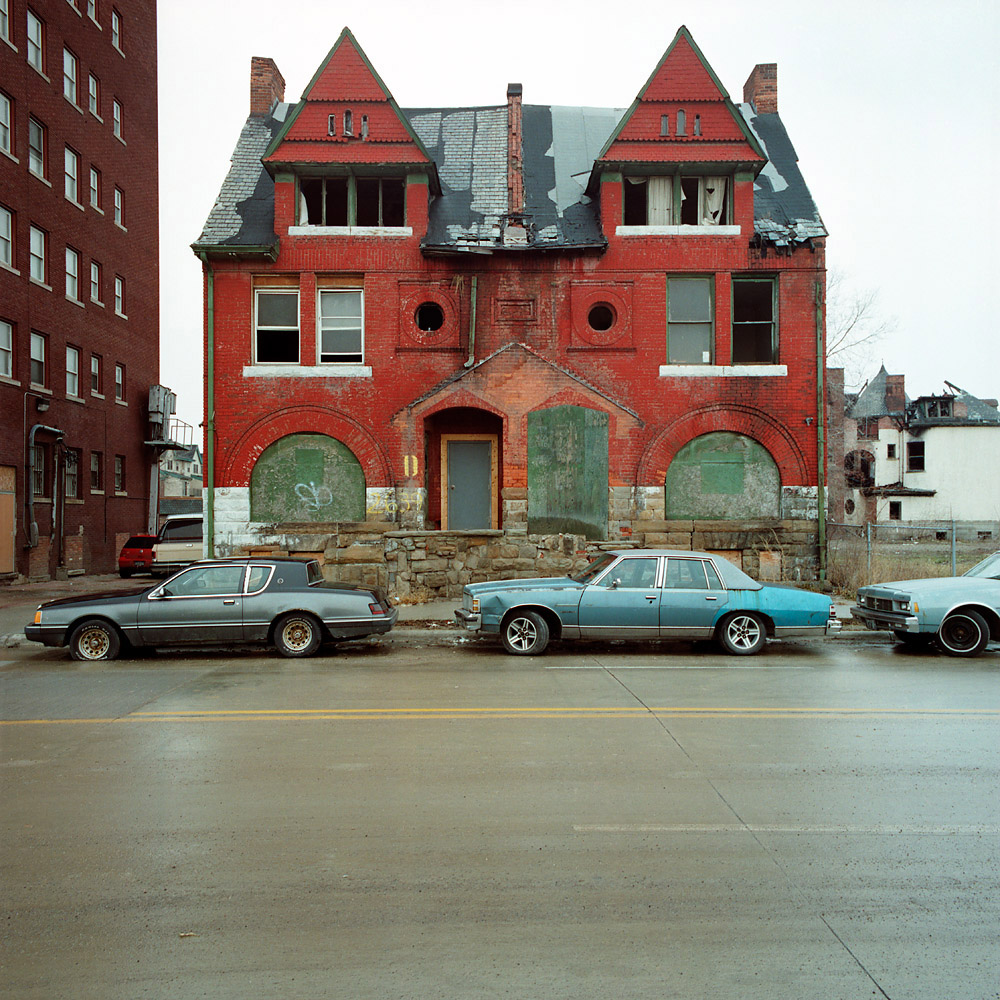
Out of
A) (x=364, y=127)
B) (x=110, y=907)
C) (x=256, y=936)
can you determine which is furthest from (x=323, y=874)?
(x=364, y=127)

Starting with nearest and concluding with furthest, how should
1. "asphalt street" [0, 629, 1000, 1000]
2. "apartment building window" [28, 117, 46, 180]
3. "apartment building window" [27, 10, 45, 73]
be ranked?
1. "asphalt street" [0, 629, 1000, 1000]
2. "apartment building window" [28, 117, 46, 180]
3. "apartment building window" [27, 10, 45, 73]

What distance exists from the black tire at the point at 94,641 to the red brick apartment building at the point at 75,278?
45.8 feet

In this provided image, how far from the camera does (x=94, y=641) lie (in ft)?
35.4

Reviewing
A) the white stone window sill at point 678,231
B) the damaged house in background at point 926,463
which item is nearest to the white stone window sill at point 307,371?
the white stone window sill at point 678,231

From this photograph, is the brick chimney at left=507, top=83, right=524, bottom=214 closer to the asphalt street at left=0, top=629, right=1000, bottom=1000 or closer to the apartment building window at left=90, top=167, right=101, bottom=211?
the asphalt street at left=0, top=629, right=1000, bottom=1000

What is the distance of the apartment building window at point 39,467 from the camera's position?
24.4 meters

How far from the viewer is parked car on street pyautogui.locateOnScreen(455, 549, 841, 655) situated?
11.0m

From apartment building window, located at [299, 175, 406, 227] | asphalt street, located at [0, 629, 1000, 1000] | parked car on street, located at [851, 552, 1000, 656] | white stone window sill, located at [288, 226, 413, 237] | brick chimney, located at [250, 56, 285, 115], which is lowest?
asphalt street, located at [0, 629, 1000, 1000]

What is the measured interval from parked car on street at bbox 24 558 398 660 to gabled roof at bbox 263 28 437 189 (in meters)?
10.5

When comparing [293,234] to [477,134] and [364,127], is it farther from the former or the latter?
[477,134]

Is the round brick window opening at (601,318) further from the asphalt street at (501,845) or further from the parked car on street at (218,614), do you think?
the asphalt street at (501,845)

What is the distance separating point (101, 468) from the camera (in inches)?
1128

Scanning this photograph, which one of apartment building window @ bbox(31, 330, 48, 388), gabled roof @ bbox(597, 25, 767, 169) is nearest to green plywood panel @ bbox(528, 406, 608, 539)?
gabled roof @ bbox(597, 25, 767, 169)

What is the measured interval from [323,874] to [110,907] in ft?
3.14
